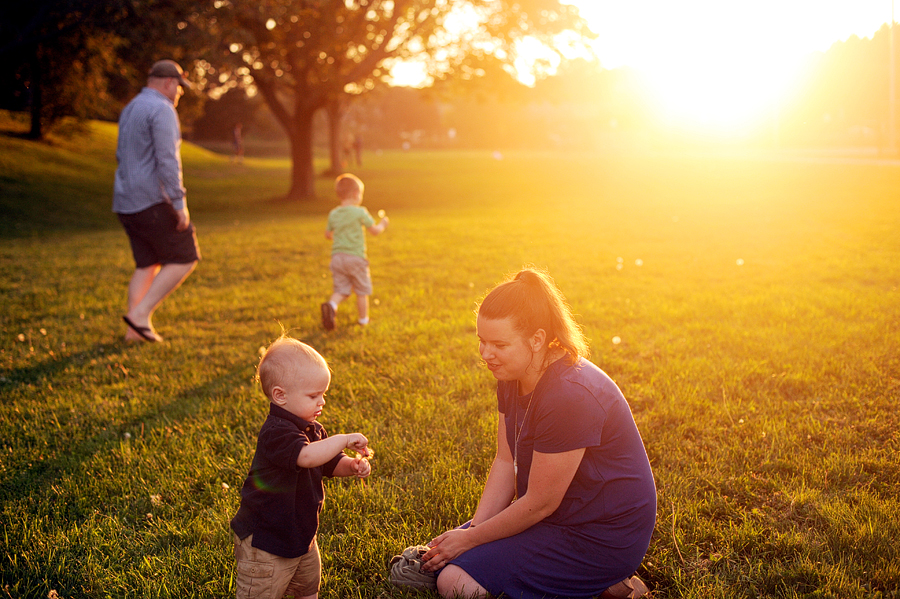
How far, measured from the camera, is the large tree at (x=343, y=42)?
1962cm

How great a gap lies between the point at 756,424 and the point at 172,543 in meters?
3.45

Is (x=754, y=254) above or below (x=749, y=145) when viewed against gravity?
below

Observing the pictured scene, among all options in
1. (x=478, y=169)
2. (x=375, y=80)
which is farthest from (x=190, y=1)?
(x=478, y=169)

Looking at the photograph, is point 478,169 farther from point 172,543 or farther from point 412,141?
point 412,141

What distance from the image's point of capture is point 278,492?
2293mm

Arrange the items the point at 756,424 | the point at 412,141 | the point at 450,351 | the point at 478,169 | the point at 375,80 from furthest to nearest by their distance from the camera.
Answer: the point at 412,141, the point at 478,169, the point at 375,80, the point at 450,351, the point at 756,424

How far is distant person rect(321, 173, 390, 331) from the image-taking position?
21.1ft

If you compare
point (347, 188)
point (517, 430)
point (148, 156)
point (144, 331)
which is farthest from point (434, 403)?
point (148, 156)

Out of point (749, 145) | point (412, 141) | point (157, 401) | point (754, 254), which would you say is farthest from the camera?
point (412, 141)

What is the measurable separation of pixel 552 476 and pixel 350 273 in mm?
4594

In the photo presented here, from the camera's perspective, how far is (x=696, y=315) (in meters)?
6.66

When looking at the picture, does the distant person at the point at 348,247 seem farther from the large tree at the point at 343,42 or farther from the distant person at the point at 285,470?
the large tree at the point at 343,42

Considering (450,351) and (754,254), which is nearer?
(450,351)

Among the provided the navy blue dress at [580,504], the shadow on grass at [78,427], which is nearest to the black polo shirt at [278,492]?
the navy blue dress at [580,504]
